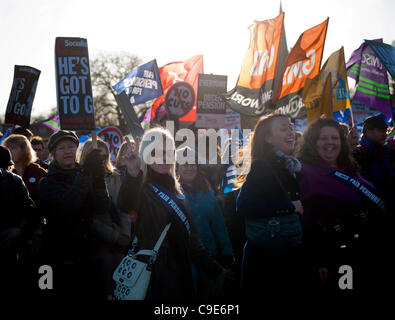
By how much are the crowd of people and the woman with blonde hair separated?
0.80 meters

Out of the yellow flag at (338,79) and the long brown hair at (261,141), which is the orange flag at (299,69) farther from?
the long brown hair at (261,141)

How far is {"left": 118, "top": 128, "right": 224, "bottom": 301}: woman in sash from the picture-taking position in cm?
255

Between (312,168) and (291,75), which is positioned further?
(291,75)

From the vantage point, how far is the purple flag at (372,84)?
6.56 metres

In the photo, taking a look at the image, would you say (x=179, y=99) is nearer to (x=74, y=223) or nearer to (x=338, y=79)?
(x=338, y=79)

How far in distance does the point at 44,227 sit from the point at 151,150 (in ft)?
4.18

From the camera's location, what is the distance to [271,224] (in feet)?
8.48

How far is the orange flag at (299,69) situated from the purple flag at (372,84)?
1377 millimetres

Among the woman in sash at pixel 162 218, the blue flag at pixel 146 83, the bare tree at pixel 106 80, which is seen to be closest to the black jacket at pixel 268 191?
the woman in sash at pixel 162 218

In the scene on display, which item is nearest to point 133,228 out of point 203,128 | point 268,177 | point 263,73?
point 268,177

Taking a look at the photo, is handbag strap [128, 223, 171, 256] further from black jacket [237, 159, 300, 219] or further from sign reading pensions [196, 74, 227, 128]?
sign reading pensions [196, 74, 227, 128]

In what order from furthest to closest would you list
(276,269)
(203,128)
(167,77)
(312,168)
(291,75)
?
1. (167,77)
2. (203,128)
3. (291,75)
4. (312,168)
5. (276,269)

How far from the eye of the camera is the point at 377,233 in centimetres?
297
